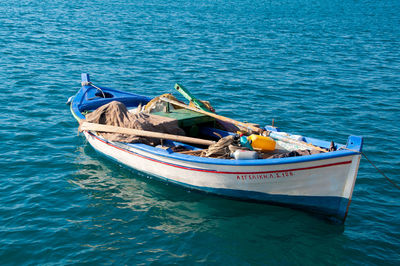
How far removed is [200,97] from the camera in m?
19.4

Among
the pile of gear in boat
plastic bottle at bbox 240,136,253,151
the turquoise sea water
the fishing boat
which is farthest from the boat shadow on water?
plastic bottle at bbox 240,136,253,151

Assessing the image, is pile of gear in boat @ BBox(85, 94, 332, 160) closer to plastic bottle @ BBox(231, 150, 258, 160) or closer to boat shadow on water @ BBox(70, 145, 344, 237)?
plastic bottle @ BBox(231, 150, 258, 160)

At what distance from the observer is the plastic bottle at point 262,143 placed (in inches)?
434

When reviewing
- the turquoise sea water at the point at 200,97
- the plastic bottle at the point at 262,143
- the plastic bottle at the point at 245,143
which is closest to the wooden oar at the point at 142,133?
the plastic bottle at the point at 245,143

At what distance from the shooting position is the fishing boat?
9.46 meters

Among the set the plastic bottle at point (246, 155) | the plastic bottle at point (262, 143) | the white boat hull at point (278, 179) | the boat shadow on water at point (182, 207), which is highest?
the plastic bottle at point (262, 143)

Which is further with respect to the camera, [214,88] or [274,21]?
[274,21]

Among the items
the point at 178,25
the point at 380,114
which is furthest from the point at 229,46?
the point at 380,114

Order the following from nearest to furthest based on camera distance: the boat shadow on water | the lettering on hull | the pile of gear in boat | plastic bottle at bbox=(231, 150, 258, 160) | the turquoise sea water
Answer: the turquoise sea water
the lettering on hull
the boat shadow on water
plastic bottle at bbox=(231, 150, 258, 160)
the pile of gear in boat

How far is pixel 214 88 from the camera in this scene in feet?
67.5

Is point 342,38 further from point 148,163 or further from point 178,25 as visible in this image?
point 148,163

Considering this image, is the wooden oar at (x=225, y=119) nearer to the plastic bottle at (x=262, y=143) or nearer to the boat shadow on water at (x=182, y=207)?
the plastic bottle at (x=262, y=143)

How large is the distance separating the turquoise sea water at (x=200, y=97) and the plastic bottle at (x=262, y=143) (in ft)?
4.98

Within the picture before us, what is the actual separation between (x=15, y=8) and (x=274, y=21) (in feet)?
79.6
